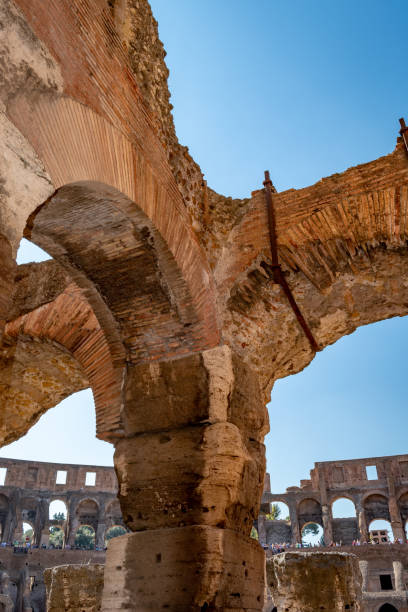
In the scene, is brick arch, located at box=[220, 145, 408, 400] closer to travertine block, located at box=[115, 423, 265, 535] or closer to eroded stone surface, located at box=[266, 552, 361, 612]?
travertine block, located at box=[115, 423, 265, 535]

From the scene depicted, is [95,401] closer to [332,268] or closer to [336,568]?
[332,268]

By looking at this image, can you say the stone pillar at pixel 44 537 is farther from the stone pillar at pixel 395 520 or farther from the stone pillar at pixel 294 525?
the stone pillar at pixel 395 520

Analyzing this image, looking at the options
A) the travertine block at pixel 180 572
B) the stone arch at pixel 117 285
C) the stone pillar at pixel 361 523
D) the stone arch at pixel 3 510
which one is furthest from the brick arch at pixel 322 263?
the stone arch at pixel 3 510

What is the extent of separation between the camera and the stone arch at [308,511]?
96.1 ft

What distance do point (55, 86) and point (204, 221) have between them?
7.75 ft

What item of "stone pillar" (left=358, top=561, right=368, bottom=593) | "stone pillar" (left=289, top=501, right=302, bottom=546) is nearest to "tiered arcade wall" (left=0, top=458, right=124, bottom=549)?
"stone pillar" (left=289, top=501, right=302, bottom=546)

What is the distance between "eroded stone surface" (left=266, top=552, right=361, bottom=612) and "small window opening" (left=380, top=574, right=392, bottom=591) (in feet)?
62.0

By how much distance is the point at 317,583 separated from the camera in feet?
22.4

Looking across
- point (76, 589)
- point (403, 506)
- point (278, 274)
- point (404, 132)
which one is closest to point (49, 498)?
point (403, 506)

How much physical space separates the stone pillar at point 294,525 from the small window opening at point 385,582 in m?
5.71

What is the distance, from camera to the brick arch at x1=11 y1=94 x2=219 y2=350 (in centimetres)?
229

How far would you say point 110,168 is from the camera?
9.63ft

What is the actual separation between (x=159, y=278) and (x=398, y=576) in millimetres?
23009

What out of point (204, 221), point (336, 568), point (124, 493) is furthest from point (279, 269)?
point (336, 568)
